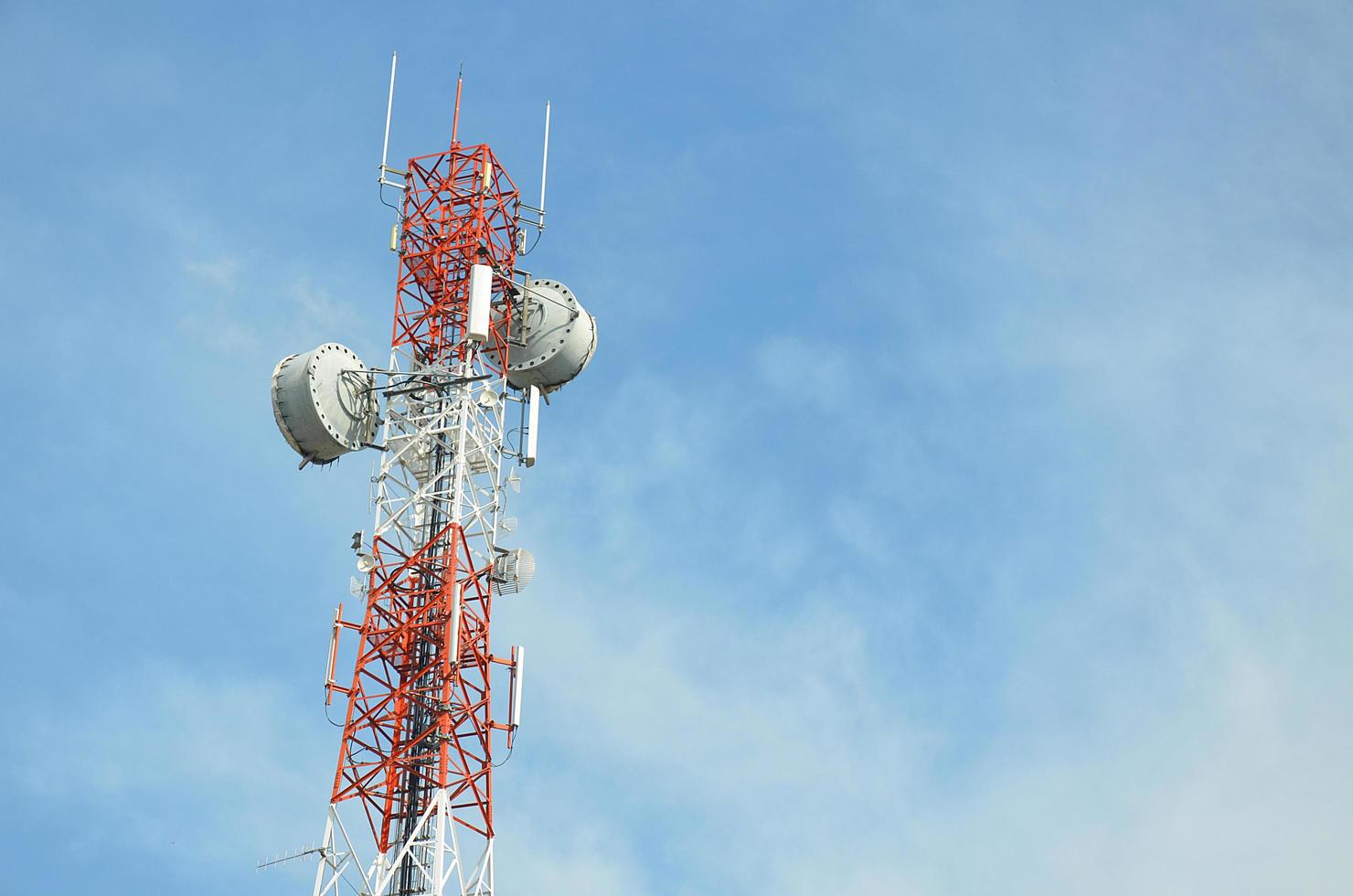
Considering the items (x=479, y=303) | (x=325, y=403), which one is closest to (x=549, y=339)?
(x=479, y=303)

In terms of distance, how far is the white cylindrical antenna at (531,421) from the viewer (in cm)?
8650

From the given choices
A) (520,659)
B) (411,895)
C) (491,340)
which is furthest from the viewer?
(491,340)

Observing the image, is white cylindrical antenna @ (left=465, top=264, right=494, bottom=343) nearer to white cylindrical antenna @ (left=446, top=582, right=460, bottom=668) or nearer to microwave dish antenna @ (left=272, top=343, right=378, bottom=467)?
microwave dish antenna @ (left=272, top=343, right=378, bottom=467)

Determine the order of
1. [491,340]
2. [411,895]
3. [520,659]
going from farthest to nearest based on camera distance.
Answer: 1. [491,340]
2. [520,659]
3. [411,895]

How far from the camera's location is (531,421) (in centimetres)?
8744

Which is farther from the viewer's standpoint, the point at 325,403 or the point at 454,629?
the point at 325,403

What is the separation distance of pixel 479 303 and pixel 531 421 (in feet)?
15.8

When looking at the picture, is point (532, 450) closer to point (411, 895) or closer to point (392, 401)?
point (392, 401)

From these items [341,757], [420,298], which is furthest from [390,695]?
[420,298]

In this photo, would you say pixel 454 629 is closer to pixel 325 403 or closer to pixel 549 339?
pixel 325 403

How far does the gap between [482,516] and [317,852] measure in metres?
13.6

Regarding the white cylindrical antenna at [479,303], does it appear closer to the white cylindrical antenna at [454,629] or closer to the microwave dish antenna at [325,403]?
the microwave dish antenna at [325,403]

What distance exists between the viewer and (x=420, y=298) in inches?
3531

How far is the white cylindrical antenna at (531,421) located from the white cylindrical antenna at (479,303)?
267 cm
